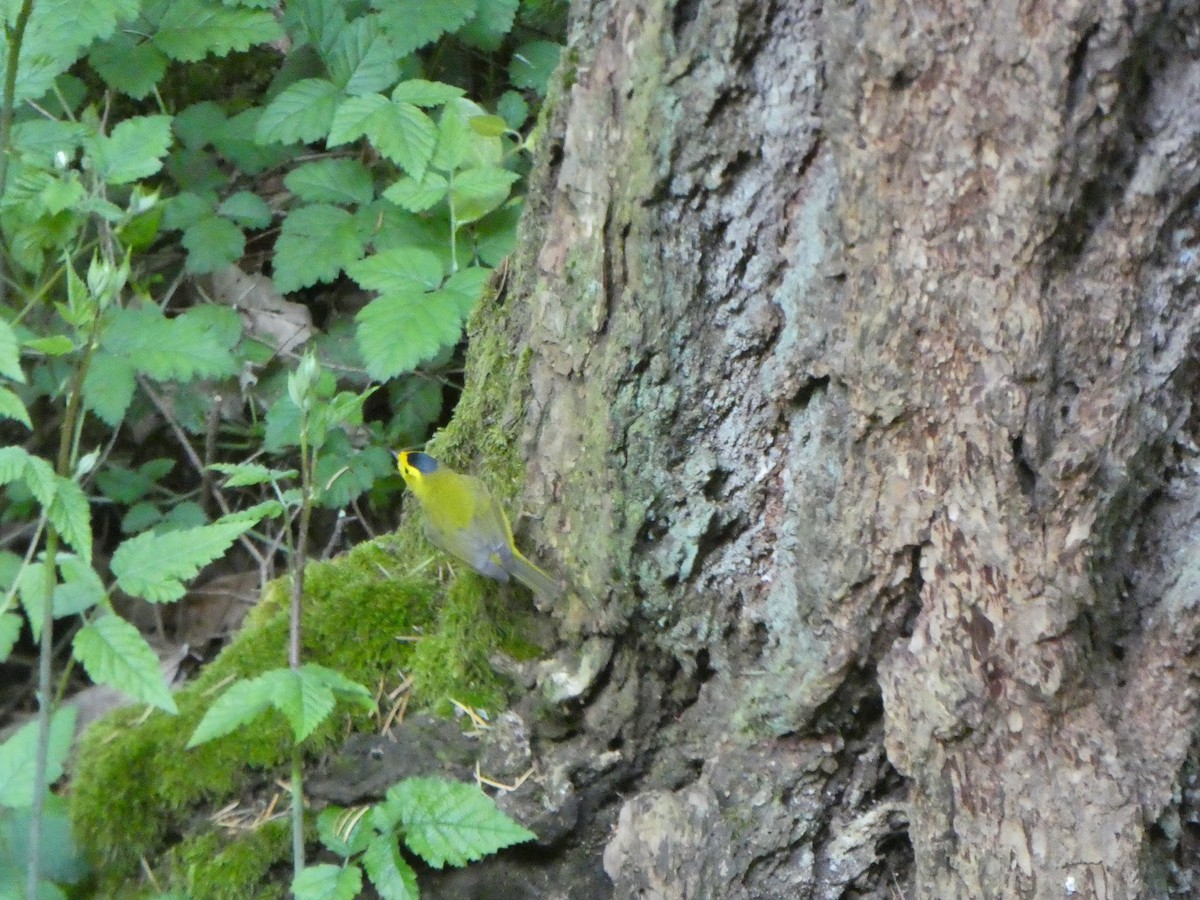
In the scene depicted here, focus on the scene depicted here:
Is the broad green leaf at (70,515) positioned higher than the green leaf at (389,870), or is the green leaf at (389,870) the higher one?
the broad green leaf at (70,515)

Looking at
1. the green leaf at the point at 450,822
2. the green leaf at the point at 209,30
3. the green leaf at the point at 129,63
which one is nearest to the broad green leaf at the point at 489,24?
the green leaf at the point at 209,30

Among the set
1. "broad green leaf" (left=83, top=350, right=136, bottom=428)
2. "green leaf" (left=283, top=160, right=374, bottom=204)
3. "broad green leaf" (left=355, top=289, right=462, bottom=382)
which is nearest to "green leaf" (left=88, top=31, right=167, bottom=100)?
"green leaf" (left=283, top=160, right=374, bottom=204)

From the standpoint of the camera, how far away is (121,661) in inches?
69.1

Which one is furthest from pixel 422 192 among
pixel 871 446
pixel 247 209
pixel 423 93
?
pixel 871 446

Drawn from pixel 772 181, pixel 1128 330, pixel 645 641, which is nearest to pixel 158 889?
pixel 645 641

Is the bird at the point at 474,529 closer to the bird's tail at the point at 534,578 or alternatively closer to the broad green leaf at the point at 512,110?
the bird's tail at the point at 534,578

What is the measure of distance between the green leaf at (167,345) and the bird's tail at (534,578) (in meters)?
1.41

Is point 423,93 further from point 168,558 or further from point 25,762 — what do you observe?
→ point 25,762

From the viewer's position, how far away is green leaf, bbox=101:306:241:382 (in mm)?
3086

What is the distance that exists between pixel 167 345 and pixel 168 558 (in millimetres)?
1501

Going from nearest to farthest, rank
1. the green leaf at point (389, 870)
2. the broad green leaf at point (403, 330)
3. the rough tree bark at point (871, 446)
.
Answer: the rough tree bark at point (871, 446) → the green leaf at point (389, 870) → the broad green leaf at point (403, 330)

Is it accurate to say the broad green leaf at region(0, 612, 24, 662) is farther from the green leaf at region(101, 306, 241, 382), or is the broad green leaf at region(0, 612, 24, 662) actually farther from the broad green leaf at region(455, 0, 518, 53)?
the broad green leaf at region(455, 0, 518, 53)

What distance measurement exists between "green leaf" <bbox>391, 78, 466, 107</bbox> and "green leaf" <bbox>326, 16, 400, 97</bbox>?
10.1 inches

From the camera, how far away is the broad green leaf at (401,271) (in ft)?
9.92
